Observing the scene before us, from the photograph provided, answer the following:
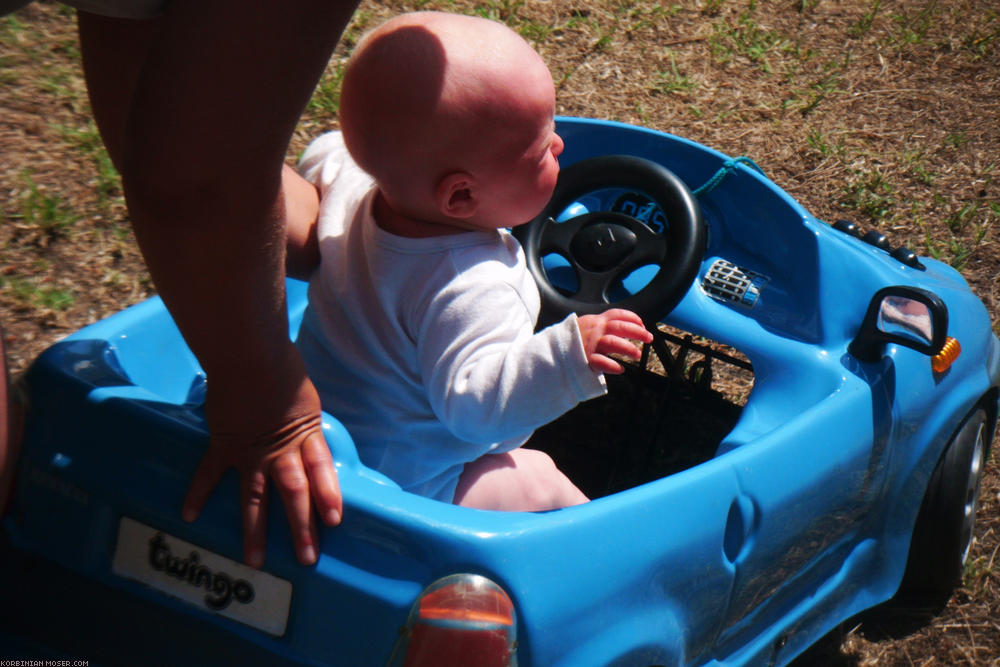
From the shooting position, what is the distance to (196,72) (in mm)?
908

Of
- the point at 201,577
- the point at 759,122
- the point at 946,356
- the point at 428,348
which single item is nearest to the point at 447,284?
the point at 428,348

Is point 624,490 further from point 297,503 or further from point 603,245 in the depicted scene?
point 297,503

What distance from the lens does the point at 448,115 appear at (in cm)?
127

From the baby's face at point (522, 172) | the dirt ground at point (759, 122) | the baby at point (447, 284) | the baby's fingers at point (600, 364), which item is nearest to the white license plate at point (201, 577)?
the baby at point (447, 284)

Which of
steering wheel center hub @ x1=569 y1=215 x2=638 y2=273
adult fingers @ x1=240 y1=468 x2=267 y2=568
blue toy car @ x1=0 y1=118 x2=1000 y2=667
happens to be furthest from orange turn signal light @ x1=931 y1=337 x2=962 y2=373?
adult fingers @ x1=240 y1=468 x2=267 y2=568

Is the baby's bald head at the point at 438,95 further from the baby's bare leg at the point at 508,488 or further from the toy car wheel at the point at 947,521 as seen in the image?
the toy car wheel at the point at 947,521

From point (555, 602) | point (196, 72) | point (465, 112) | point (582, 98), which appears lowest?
point (582, 98)

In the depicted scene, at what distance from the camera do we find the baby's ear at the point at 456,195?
133 centimetres

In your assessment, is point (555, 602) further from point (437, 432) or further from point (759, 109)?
point (759, 109)

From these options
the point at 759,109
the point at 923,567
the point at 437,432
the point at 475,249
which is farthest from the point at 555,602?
the point at 759,109

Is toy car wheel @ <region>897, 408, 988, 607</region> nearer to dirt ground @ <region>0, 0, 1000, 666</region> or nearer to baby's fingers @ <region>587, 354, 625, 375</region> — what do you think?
dirt ground @ <region>0, 0, 1000, 666</region>

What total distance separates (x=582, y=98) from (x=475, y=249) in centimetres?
195

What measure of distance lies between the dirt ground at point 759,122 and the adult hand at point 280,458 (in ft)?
3.64

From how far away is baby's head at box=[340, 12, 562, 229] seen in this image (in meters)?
1.27
